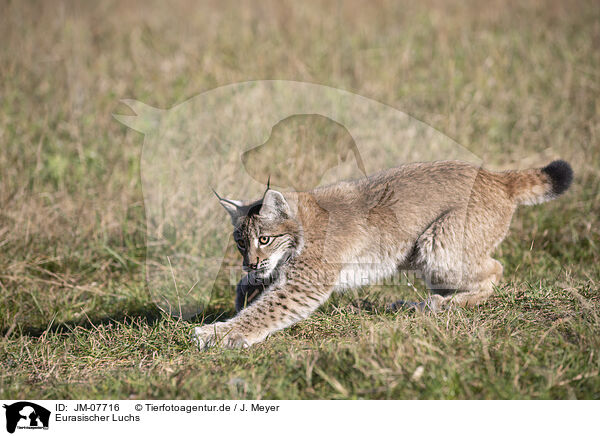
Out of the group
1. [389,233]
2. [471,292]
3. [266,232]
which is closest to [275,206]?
[266,232]

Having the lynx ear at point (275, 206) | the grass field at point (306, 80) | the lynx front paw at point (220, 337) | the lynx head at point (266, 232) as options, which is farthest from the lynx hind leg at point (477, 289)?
the lynx front paw at point (220, 337)

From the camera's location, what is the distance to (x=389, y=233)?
439 cm

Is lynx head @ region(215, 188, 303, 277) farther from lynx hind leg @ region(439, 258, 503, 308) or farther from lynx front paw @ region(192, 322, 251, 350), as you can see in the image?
lynx hind leg @ region(439, 258, 503, 308)

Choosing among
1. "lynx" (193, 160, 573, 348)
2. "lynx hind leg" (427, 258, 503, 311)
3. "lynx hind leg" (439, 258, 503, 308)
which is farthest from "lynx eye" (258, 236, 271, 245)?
"lynx hind leg" (439, 258, 503, 308)

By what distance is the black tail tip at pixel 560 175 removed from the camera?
426cm

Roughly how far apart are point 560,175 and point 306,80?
4.36 meters

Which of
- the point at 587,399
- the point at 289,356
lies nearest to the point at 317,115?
the point at 289,356

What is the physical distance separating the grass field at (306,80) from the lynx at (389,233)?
0.82 ft

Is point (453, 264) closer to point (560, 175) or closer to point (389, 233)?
point (389, 233)

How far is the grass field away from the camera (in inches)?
127
